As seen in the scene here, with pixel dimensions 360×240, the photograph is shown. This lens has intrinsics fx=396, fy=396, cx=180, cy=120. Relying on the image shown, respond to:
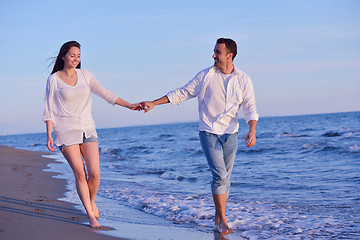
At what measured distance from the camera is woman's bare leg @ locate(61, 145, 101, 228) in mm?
4324

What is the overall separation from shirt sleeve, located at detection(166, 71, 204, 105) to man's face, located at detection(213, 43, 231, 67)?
214mm

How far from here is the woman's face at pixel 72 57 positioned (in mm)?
4391

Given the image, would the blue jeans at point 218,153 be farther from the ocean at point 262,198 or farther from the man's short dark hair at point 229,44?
the man's short dark hair at point 229,44

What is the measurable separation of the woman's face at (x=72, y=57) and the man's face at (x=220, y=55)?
1.53 metres

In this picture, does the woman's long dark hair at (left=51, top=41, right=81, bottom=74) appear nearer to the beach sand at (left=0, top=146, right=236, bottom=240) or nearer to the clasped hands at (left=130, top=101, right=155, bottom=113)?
the clasped hands at (left=130, top=101, right=155, bottom=113)

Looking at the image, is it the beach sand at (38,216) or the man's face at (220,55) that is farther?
the man's face at (220,55)

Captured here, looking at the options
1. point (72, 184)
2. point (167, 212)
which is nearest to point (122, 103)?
point (167, 212)

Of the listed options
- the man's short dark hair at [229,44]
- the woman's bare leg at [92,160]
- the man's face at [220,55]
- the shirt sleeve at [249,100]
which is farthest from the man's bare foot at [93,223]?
the man's short dark hair at [229,44]

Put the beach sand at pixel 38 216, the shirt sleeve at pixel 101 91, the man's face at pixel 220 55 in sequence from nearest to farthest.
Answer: the beach sand at pixel 38 216
the man's face at pixel 220 55
the shirt sleeve at pixel 101 91

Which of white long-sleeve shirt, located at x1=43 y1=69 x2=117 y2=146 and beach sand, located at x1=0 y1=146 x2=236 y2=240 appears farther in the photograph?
white long-sleeve shirt, located at x1=43 y1=69 x2=117 y2=146

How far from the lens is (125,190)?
802cm

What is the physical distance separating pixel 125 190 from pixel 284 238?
438cm

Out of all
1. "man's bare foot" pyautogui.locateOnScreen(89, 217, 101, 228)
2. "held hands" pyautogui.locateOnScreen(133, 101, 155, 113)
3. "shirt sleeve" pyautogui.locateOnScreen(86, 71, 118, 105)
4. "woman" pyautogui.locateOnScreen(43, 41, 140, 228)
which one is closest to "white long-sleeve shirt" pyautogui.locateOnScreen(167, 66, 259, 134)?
"held hands" pyautogui.locateOnScreen(133, 101, 155, 113)

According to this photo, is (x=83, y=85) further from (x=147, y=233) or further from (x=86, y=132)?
(x=147, y=233)
